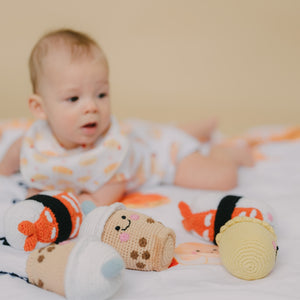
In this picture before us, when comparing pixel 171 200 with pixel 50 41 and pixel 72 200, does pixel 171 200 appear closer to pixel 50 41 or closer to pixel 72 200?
pixel 72 200

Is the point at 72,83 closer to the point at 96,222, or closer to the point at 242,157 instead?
the point at 96,222

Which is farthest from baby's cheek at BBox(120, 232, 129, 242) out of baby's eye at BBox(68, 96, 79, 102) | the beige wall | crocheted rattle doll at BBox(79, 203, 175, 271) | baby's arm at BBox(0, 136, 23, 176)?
the beige wall

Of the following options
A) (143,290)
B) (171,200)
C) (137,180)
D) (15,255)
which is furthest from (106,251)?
(137,180)

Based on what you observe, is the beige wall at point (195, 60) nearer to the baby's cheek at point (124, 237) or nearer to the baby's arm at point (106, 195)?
the baby's arm at point (106, 195)

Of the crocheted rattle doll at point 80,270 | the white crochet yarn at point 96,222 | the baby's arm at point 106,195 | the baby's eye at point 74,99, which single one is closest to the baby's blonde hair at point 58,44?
the baby's eye at point 74,99

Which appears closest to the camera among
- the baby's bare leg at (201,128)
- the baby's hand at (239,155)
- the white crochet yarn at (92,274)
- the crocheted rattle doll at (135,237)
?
the white crochet yarn at (92,274)

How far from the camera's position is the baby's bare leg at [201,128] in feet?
5.29

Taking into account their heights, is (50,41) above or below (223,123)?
above

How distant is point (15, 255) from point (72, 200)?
15 centimetres

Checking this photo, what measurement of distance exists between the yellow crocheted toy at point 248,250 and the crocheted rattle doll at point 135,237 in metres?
0.10

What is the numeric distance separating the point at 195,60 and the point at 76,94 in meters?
1.56

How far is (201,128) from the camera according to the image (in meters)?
1.62

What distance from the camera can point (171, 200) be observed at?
108cm

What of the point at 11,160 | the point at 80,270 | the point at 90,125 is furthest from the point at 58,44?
the point at 80,270
